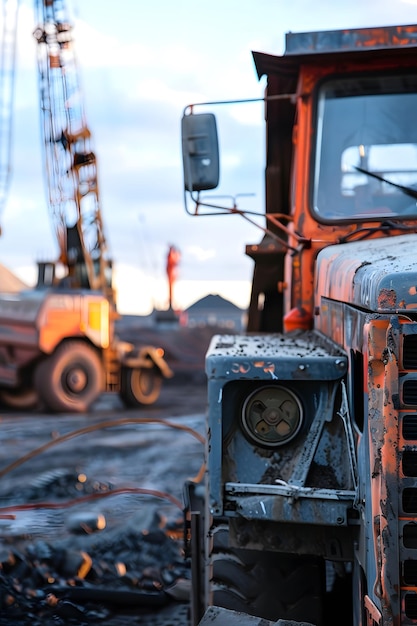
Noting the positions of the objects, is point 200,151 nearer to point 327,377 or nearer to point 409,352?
point 327,377

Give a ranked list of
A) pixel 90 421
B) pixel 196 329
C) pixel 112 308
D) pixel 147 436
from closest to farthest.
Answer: pixel 147 436 → pixel 90 421 → pixel 112 308 → pixel 196 329

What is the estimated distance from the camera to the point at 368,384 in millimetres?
2629

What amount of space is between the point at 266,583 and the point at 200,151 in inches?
76.3

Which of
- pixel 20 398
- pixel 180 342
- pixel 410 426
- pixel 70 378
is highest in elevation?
pixel 410 426

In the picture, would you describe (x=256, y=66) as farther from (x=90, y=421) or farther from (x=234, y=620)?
(x=90, y=421)

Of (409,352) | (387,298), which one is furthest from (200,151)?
(409,352)

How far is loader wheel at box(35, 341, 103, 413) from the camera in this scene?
53.3 feet

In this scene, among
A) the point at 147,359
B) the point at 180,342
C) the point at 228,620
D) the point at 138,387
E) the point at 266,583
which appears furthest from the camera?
the point at 180,342

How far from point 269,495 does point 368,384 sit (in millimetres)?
676

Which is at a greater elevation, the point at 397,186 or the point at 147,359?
the point at 397,186

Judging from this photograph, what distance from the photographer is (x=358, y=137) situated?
13.7ft

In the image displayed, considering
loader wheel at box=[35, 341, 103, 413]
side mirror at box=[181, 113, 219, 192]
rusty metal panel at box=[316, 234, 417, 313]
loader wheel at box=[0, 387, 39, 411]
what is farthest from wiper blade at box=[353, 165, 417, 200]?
loader wheel at box=[0, 387, 39, 411]

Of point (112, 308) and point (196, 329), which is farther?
point (196, 329)

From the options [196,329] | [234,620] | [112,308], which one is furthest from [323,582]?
[196,329]
